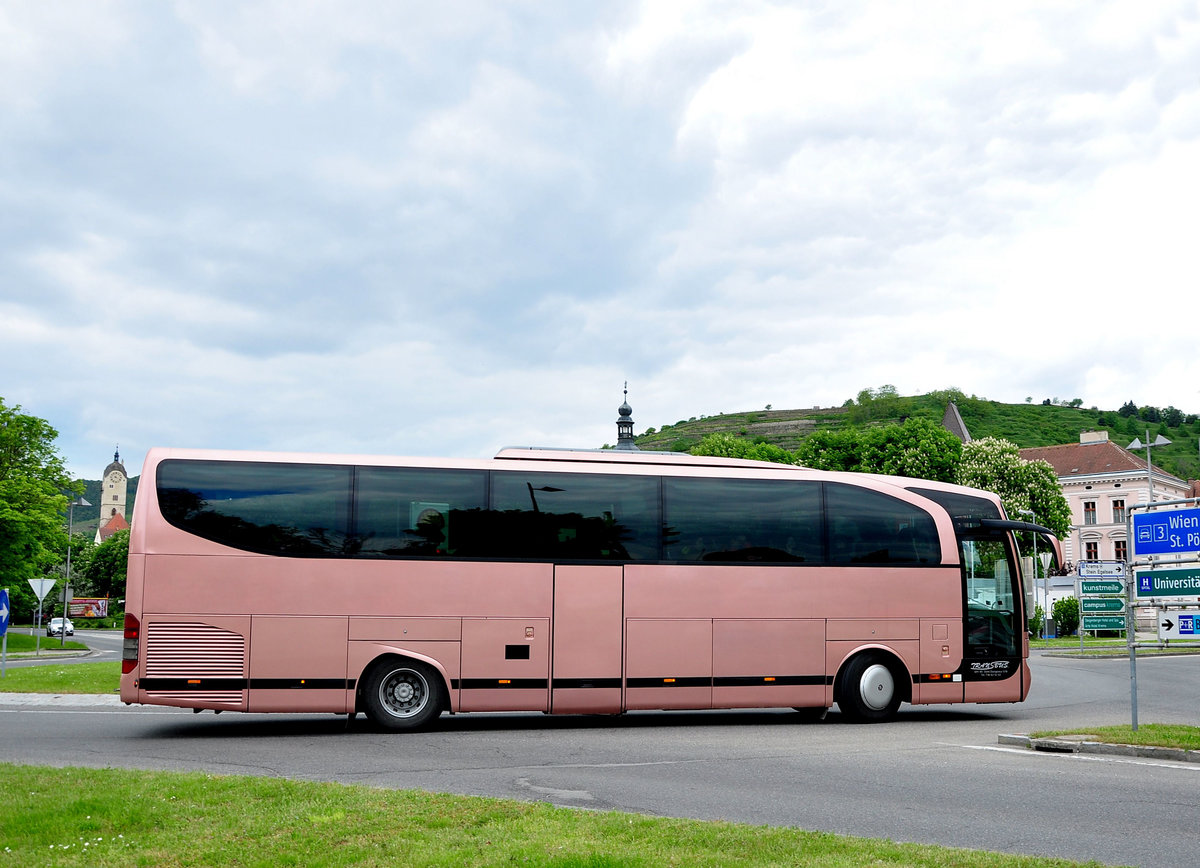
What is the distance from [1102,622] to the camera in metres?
26.5

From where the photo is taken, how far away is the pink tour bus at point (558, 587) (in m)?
14.2

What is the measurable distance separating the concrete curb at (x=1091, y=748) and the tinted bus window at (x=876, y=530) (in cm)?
364

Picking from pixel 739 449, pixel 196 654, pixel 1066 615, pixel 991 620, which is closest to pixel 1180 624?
pixel 991 620

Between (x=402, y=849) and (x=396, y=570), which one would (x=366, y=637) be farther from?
(x=402, y=849)

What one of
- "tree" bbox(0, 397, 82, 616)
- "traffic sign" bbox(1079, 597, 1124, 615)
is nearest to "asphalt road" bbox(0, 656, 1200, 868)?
"traffic sign" bbox(1079, 597, 1124, 615)

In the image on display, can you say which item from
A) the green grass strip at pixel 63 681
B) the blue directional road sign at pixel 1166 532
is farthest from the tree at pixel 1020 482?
the blue directional road sign at pixel 1166 532

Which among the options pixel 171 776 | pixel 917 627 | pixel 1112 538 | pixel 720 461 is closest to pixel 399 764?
pixel 171 776

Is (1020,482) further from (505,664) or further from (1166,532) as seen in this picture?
(505,664)

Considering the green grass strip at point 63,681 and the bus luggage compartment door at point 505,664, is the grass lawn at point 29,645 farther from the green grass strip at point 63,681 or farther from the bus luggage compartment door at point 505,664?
the bus luggage compartment door at point 505,664

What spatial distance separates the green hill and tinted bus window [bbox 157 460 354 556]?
435ft

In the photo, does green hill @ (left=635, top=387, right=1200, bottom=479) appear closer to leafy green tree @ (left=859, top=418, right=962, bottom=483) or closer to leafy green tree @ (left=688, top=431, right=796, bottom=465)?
leafy green tree @ (left=688, top=431, right=796, bottom=465)

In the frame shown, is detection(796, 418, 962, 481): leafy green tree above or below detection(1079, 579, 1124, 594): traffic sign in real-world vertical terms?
above

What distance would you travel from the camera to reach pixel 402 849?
656cm

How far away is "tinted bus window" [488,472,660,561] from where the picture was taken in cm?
1520
